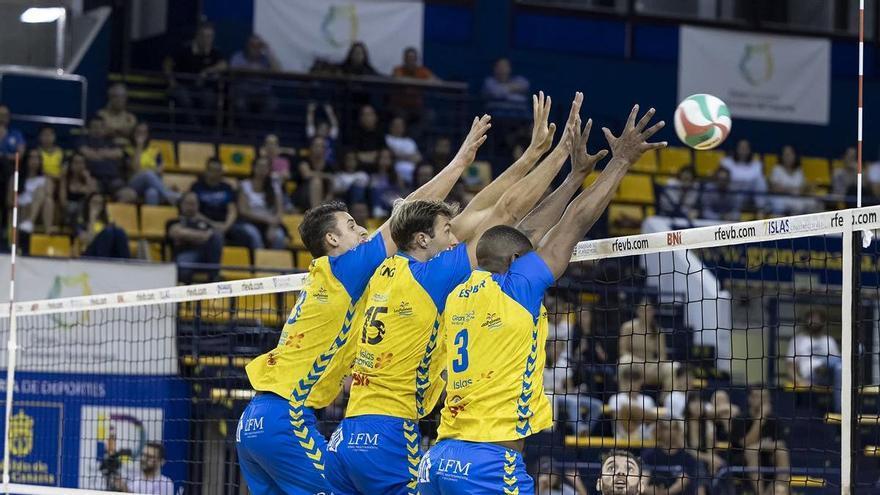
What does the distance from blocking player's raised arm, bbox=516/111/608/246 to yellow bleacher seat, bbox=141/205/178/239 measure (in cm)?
1111

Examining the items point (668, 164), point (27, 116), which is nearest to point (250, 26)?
point (27, 116)

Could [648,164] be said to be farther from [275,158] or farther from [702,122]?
[702,122]

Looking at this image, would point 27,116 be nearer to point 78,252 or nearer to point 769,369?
point 78,252

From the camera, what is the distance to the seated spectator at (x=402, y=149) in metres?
19.8

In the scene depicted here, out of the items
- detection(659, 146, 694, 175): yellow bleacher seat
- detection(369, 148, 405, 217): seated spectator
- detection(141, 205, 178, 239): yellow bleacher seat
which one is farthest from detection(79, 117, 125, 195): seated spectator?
detection(659, 146, 694, 175): yellow bleacher seat

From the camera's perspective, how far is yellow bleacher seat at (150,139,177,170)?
19375 mm

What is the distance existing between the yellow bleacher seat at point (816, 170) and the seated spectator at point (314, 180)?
889 centimetres

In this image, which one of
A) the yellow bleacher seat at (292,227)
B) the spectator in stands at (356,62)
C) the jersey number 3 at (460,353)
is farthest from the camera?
the spectator in stands at (356,62)

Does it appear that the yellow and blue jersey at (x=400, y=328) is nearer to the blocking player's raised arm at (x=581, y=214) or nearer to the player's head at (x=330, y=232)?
the player's head at (x=330, y=232)

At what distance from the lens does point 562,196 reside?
6754mm

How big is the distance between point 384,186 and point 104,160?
3.61m

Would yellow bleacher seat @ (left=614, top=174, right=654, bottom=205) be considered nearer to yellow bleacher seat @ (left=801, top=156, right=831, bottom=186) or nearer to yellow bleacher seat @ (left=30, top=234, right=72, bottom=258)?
yellow bleacher seat @ (left=801, top=156, right=831, bottom=186)

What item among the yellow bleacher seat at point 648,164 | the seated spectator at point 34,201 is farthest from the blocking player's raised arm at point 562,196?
the yellow bleacher seat at point 648,164

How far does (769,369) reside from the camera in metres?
18.2
